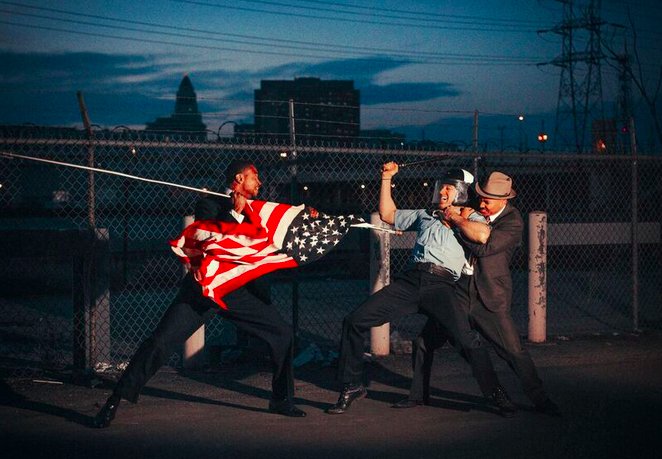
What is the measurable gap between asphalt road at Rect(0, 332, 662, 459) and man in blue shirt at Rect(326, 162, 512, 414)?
1.12ft

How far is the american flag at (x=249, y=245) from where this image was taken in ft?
19.1

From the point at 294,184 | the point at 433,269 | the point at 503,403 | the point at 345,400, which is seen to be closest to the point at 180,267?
the point at 294,184

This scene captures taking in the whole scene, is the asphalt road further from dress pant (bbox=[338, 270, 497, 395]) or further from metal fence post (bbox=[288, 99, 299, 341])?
metal fence post (bbox=[288, 99, 299, 341])

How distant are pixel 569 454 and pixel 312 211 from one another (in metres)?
2.63

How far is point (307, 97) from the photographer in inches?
7343

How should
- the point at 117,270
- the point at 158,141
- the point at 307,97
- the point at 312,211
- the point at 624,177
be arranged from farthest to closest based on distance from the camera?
the point at 307,97
the point at 624,177
the point at 117,270
the point at 158,141
the point at 312,211

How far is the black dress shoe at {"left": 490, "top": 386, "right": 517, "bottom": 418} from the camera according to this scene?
6062mm

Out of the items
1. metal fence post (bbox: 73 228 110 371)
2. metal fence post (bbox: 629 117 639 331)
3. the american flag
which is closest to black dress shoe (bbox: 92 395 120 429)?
the american flag

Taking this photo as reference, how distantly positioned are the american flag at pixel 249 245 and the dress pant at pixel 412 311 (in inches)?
28.4

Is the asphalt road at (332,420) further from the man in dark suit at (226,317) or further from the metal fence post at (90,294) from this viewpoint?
the metal fence post at (90,294)

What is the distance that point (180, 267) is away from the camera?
8.30 m

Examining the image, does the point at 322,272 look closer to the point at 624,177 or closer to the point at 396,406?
the point at 624,177

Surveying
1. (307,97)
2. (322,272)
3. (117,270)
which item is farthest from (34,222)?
(307,97)

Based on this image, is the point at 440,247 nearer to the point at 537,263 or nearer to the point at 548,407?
the point at 548,407
